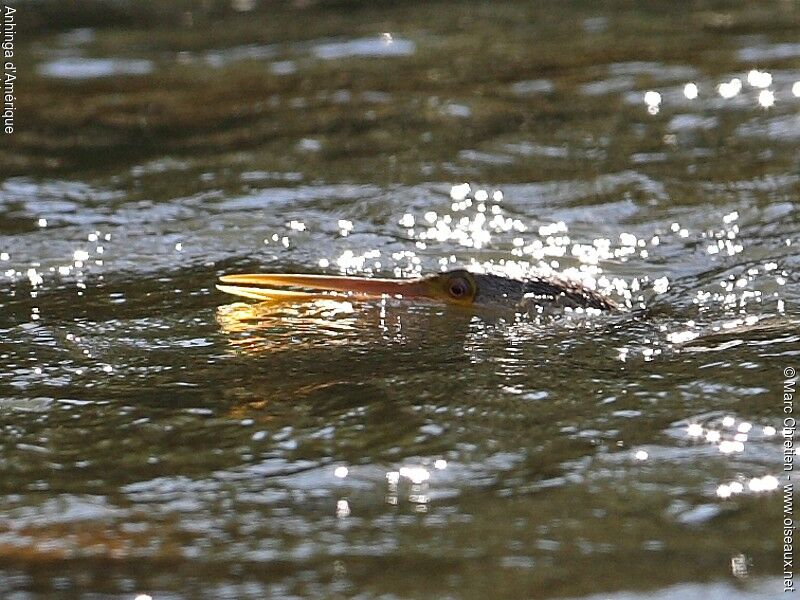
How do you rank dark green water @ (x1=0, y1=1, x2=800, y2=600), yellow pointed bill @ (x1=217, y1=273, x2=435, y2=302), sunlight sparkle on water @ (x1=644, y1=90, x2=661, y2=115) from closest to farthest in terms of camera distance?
dark green water @ (x1=0, y1=1, x2=800, y2=600) → yellow pointed bill @ (x1=217, y1=273, x2=435, y2=302) → sunlight sparkle on water @ (x1=644, y1=90, x2=661, y2=115)

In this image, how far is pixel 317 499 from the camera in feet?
11.3

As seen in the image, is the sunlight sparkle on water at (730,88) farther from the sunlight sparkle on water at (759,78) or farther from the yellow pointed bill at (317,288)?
the yellow pointed bill at (317,288)

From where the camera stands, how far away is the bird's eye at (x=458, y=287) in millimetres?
5152

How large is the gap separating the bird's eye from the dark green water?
0.36ft

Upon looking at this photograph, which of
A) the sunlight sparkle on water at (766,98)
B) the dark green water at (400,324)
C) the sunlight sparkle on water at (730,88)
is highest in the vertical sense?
the sunlight sparkle on water at (730,88)

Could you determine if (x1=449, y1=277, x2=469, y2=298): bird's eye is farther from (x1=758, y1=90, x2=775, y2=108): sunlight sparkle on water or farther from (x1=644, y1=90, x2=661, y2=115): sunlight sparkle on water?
(x1=758, y1=90, x2=775, y2=108): sunlight sparkle on water

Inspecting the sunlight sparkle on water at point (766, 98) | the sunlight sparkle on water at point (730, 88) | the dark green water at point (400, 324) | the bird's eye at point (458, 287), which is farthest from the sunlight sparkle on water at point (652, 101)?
the bird's eye at point (458, 287)

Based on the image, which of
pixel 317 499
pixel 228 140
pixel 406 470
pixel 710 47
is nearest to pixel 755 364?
pixel 406 470

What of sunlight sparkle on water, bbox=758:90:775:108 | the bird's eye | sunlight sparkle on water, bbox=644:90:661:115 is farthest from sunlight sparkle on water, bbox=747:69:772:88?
the bird's eye

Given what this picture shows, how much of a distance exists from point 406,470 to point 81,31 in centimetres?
775

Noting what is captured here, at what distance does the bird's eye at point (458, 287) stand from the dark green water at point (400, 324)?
0.36 feet

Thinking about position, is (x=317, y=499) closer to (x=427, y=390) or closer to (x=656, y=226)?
(x=427, y=390)

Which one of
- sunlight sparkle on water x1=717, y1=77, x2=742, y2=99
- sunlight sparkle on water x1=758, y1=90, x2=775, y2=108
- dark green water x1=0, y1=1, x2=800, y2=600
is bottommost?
dark green water x1=0, y1=1, x2=800, y2=600

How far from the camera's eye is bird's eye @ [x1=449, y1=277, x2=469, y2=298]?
5.15 m
